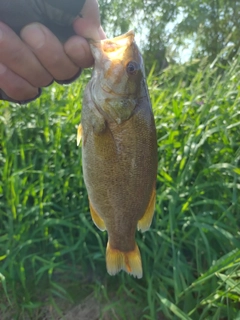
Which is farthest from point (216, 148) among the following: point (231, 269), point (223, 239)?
point (231, 269)

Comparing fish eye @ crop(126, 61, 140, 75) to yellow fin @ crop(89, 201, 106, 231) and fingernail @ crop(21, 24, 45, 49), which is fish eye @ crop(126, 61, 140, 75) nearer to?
fingernail @ crop(21, 24, 45, 49)

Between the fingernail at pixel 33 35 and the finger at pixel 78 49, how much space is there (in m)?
0.09

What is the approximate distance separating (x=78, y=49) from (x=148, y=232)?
146cm

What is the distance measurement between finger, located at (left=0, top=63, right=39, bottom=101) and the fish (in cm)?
26

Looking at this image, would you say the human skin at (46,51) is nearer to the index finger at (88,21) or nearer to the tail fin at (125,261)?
the index finger at (88,21)

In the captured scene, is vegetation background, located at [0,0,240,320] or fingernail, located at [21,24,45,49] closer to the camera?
fingernail, located at [21,24,45,49]

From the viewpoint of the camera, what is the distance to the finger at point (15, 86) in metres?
1.56

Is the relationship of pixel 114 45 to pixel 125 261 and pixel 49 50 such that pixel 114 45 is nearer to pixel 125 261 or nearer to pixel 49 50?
pixel 49 50

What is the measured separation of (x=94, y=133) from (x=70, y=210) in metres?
1.35

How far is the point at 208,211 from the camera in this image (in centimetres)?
256

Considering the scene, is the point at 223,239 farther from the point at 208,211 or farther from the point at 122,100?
the point at 122,100

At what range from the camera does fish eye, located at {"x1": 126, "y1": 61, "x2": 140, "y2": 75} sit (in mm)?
1510

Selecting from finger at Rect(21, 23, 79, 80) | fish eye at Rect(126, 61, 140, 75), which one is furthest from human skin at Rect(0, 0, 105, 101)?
fish eye at Rect(126, 61, 140, 75)

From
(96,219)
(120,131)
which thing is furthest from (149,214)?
(120,131)
